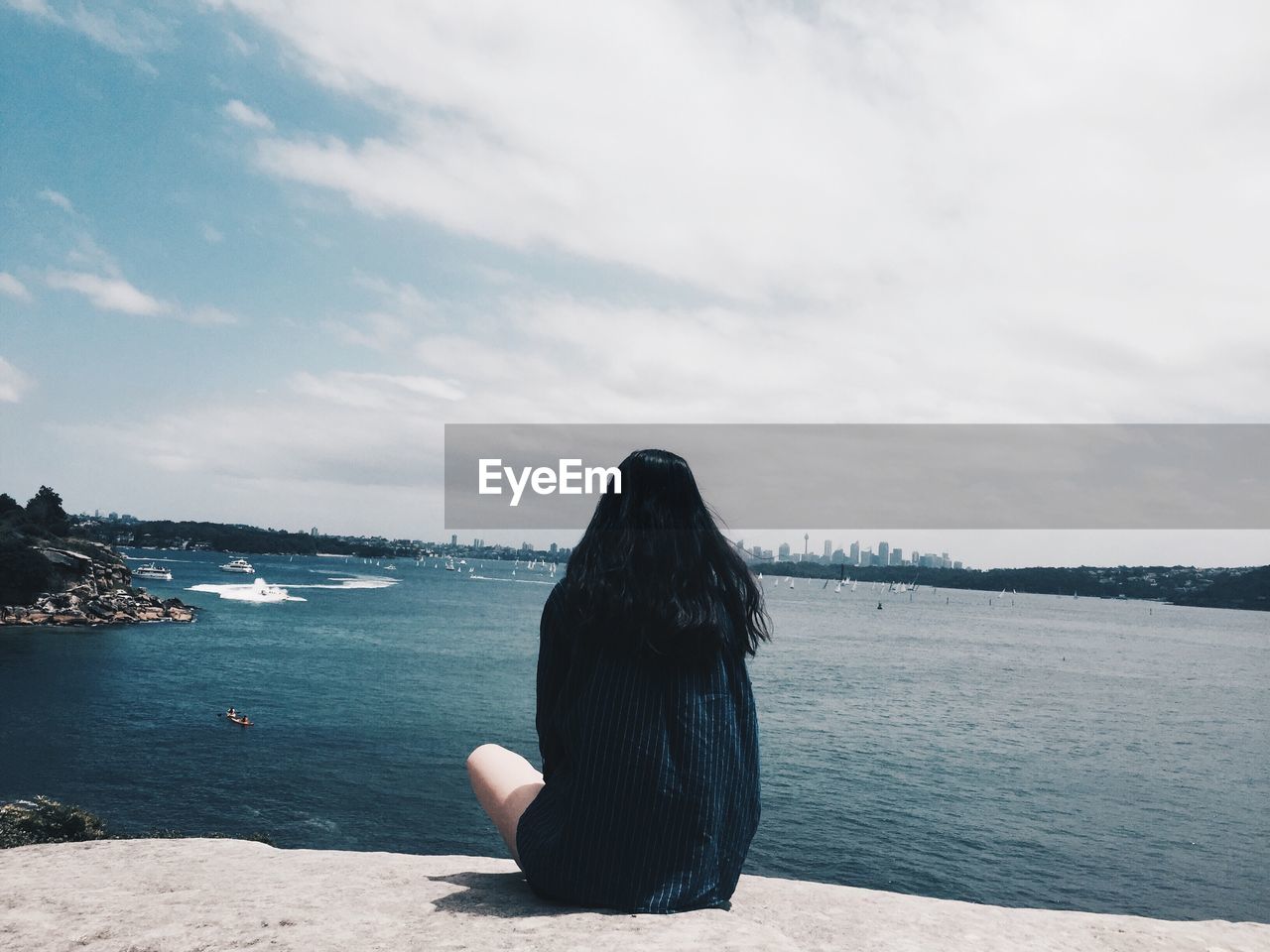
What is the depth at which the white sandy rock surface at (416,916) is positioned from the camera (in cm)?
394

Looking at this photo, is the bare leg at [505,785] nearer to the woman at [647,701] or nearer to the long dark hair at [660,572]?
the woman at [647,701]

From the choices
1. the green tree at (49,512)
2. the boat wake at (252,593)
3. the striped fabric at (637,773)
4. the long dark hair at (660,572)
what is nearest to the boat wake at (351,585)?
the boat wake at (252,593)

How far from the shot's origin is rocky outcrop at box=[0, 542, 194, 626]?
2977 inches

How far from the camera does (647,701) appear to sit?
3938 mm

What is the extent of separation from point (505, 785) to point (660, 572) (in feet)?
5.51

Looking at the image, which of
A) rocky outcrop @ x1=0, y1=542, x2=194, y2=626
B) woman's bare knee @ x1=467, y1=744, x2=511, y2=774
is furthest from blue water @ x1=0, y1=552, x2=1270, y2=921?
woman's bare knee @ x1=467, y1=744, x2=511, y2=774

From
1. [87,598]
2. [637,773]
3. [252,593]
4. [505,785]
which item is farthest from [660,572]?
[252,593]

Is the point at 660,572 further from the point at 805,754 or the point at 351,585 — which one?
the point at 351,585

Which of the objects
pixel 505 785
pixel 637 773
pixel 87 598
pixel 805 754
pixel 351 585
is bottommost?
pixel 351 585

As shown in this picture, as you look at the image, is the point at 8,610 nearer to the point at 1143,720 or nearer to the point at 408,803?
the point at 408,803

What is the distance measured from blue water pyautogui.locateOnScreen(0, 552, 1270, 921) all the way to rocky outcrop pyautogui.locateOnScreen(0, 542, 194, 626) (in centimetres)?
367

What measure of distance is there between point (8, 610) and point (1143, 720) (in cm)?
9236

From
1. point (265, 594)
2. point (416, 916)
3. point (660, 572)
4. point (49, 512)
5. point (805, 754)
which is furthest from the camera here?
point (265, 594)

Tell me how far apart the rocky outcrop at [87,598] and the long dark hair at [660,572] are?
88.5m
